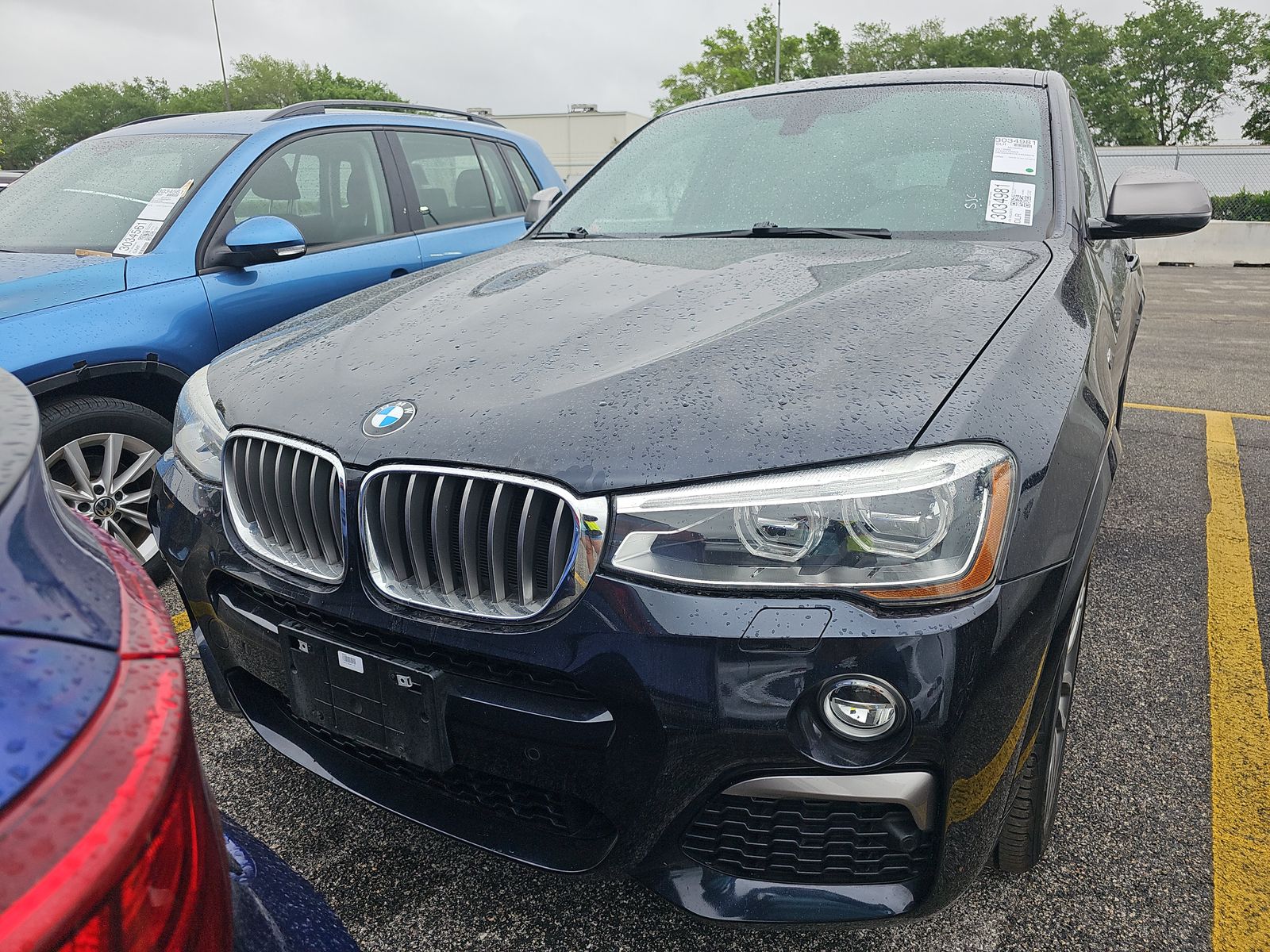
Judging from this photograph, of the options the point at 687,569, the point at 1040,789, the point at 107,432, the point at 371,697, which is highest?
the point at 687,569

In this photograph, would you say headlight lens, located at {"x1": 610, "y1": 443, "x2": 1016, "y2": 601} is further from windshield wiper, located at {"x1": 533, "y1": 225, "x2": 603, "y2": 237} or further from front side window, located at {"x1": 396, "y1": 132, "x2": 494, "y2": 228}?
front side window, located at {"x1": 396, "y1": 132, "x2": 494, "y2": 228}

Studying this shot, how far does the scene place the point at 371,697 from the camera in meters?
1.45

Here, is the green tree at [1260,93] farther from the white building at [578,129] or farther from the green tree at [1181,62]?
the white building at [578,129]

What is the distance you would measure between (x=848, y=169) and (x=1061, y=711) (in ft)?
5.04

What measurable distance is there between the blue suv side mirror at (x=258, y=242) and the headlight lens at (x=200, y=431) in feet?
4.57

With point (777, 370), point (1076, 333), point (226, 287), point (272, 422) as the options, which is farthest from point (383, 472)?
point (226, 287)

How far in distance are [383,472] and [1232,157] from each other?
87.0 ft

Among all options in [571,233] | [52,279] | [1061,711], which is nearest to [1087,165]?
[571,233]

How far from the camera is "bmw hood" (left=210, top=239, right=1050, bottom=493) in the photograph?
131cm

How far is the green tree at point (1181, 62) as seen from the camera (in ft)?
176

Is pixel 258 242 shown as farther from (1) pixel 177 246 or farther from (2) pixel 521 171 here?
(2) pixel 521 171

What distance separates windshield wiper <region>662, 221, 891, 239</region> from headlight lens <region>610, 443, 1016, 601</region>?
1199mm

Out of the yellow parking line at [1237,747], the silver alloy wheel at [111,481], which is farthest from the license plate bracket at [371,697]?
the silver alloy wheel at [111,481]

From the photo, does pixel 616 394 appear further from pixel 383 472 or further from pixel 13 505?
pixel 13 505
